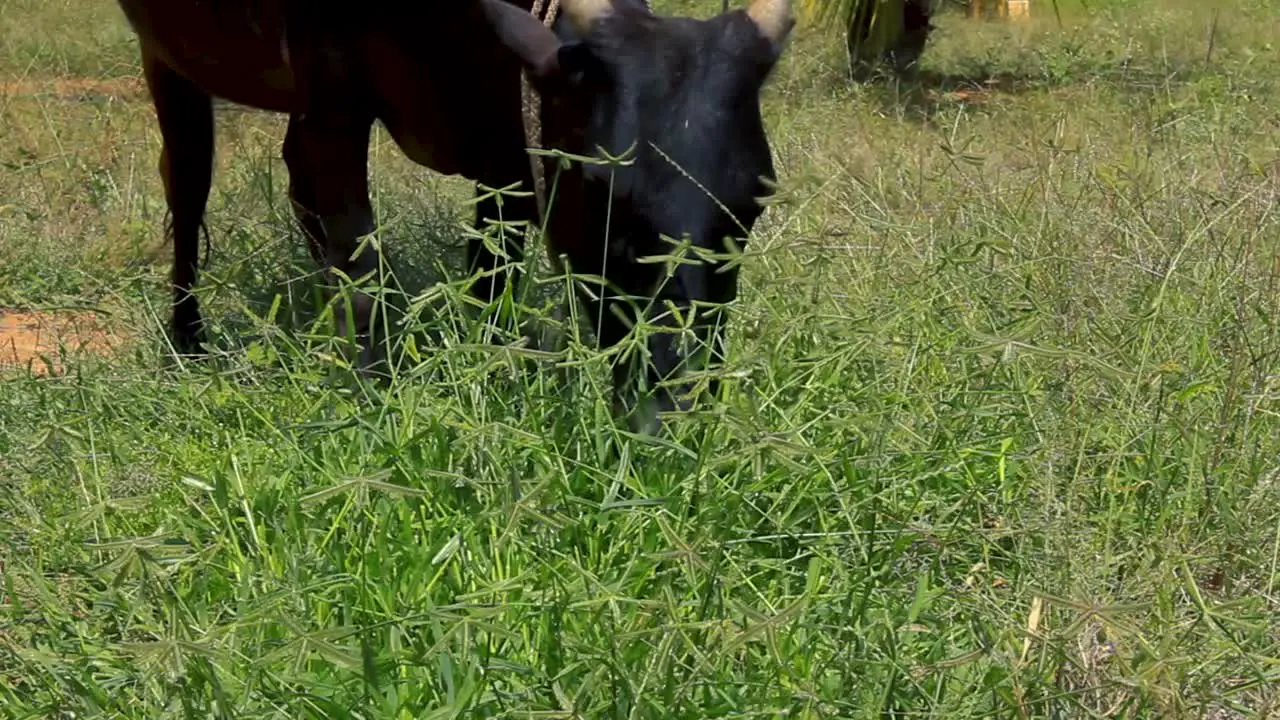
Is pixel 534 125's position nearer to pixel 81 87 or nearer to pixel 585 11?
pixel 585 11

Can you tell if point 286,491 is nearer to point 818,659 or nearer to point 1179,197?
point 818,659

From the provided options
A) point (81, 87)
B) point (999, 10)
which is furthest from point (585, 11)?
point (999, 10)

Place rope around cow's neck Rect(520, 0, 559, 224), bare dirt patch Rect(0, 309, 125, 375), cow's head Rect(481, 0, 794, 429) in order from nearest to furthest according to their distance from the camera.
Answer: cow's head Rect(481, 0, 794, 429) → rope around cow's neck Rect(520, 0, 559, 224) → bare dirt patch Rect(0, 309, 125, 375)

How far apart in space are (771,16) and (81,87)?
23.7ft

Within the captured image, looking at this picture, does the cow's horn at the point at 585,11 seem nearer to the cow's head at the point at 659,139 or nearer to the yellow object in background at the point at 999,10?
the cow's head at the point at 659,139

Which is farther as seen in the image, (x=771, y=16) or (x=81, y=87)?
(x=81, y=87)

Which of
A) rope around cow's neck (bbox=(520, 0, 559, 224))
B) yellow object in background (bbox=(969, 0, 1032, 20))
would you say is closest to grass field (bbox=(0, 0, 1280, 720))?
rope around cow's neck (bbox=(520, 0, 559, 224))

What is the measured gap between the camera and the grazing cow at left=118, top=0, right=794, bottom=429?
326cm

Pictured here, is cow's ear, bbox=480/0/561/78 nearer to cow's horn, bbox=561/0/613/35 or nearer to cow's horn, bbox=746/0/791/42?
cow's horn, bbox=561/0/613/35

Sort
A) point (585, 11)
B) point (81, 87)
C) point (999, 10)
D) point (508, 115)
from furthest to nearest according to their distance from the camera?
point (999, 10) → point (81, 87) → point (508, 115) → point (585, 11)

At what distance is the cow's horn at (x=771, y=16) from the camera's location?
364cm

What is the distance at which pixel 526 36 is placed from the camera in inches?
149

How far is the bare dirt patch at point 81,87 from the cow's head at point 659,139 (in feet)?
18.9

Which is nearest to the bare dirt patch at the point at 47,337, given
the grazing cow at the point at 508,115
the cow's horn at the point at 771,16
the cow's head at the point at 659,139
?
the grazing cow at the point at 508,115
